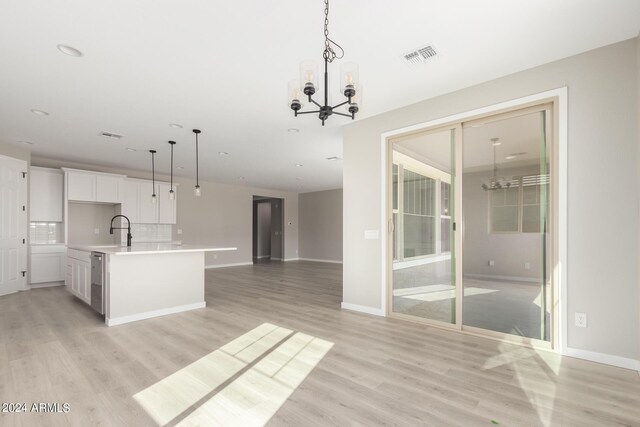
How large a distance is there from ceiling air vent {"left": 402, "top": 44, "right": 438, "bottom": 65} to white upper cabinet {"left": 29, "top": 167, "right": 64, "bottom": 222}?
718 cm

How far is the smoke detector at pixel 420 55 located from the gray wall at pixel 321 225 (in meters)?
8.28


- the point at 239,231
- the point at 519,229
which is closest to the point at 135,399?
the point at 519,229

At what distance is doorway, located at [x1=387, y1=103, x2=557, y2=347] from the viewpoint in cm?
312

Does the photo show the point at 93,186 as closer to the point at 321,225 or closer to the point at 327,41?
the point at 327,41

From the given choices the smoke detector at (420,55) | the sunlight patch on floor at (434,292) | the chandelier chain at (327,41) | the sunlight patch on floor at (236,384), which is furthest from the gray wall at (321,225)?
the chandelier chain at (327,41)

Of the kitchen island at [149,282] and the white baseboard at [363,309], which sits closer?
the kitchen island at [149,282]

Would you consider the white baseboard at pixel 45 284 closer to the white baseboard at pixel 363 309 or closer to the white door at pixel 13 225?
the white door at pixel 13 225

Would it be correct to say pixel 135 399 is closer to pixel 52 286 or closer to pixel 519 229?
pixel 519 229

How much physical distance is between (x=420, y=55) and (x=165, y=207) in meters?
7.32

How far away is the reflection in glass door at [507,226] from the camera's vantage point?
10.2 ft

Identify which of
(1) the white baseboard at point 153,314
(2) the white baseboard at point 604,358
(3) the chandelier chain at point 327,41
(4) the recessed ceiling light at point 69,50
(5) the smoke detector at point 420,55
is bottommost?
(1) the white baseboard at point 153,314

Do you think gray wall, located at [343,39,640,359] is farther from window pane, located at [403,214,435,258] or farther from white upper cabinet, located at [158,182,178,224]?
white upper cabinet, located at [158,182,178,224]

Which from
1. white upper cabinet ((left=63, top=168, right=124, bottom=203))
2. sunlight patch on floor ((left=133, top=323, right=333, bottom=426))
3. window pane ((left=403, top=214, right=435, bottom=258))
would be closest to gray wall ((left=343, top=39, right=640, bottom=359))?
window pane ((left=403, top=214, right=435, bottom=258))

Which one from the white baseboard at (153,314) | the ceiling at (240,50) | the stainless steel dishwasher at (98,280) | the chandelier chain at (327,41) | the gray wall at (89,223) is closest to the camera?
the chandelier chain at (327,41)
